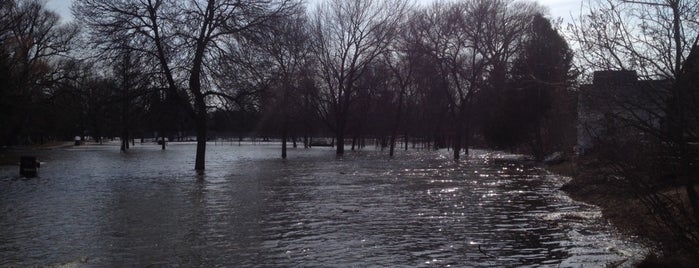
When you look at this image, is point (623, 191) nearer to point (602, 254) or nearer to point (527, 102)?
point (602, 254)

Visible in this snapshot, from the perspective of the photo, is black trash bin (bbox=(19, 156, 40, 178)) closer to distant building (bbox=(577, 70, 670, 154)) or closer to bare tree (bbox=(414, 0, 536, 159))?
distant building (bbox=(577, 70, 670, 154))

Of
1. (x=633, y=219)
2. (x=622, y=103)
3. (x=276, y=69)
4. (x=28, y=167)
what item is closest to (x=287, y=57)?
(x=276, y=69)

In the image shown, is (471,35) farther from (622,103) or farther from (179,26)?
(622,103)

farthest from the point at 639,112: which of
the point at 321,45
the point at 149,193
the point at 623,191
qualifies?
the point at 321,45

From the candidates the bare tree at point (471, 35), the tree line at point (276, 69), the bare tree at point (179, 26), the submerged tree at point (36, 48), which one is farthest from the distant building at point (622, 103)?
the submerged tree at point (36, 48)

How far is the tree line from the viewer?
27562 mm

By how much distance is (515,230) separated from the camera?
1173 centimetres

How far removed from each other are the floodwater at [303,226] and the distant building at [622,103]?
196 cm

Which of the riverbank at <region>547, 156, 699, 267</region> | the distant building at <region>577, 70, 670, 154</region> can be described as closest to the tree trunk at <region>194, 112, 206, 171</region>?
the riverbank at <region>547, 156, 699, 267</region>

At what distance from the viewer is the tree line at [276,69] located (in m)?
27.6

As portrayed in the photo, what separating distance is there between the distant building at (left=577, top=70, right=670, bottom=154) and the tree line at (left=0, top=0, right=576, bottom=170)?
556mm

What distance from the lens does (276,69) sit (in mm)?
37344

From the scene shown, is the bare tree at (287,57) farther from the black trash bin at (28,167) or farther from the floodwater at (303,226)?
the black trash bin at (28,167)

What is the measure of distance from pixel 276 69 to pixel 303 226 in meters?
25.8
